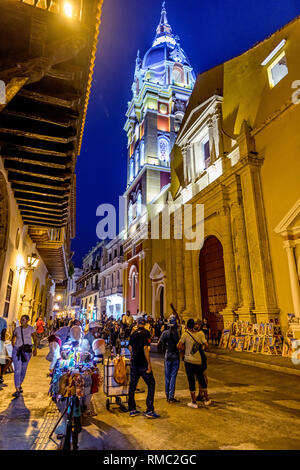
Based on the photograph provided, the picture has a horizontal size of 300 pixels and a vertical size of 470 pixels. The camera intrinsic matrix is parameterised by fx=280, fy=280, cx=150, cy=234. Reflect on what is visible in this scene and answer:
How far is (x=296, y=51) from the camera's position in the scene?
496 inches

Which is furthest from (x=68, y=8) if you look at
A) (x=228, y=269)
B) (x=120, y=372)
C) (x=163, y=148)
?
(x=163, y=148)

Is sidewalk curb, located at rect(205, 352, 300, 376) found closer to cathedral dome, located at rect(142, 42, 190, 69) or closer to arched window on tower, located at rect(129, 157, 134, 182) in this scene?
arched window on tower, located at rect(129, 157, 134, 182)

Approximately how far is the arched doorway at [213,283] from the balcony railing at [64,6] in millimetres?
13604

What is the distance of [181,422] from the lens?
4.39 metres

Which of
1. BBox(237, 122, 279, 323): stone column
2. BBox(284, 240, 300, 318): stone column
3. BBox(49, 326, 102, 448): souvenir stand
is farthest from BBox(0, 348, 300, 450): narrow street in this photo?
BBox(237, 122, 279, 323): stone column

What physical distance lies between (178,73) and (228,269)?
3588 centimetres

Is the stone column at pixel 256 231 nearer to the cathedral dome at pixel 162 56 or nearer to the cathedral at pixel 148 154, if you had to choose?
the cathedral at pixel 148 154

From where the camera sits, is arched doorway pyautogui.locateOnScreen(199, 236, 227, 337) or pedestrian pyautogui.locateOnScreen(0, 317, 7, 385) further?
arched doorway pyautogui.locateOnScreen(199, 236, 227, 337)

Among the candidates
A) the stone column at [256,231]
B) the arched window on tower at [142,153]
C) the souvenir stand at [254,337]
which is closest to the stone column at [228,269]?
the souvenir stand at [254,337]

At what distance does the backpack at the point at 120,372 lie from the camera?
5.47m

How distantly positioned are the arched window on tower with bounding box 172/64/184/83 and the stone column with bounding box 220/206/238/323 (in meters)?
32.0

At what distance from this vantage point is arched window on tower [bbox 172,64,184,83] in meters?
40.0

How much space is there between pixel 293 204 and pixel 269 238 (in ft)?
6.38
